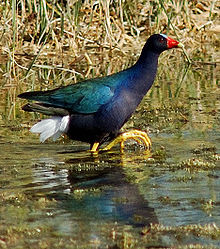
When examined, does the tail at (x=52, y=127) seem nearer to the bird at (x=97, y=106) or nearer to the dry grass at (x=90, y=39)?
the bird at (x=97, y=106)

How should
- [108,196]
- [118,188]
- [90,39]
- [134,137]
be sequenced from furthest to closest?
[90,39] → [134,137] → [118,188] → [108,196]

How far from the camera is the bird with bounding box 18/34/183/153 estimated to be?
6.81m

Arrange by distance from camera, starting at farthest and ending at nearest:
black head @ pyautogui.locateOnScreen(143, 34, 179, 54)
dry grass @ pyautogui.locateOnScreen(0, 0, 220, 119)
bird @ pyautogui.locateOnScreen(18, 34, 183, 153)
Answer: dry grass @ pyautogui.locateOnScreen(0, 0, 220, 119) < black head @ pyautogui.locateOnScreen(143, 34, 179, 54) < bird @ pyautogui.locateOnScreen(18, 34, 183, 153)

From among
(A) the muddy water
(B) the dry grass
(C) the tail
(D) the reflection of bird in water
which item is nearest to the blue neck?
(A) the muddy water

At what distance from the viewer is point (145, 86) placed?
6.91m

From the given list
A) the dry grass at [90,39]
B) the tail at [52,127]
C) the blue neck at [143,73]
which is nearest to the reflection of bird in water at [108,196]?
the tail at [52,127]

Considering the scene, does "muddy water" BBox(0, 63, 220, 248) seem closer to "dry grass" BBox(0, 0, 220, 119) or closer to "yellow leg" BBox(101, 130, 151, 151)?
"yellow leg" BBox(101, 130, 151, 151)

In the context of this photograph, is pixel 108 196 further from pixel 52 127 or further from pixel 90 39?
pixel 90 39

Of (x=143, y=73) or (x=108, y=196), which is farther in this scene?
(x=143, y=73)

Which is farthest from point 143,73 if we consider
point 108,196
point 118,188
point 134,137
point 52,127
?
point 108,196

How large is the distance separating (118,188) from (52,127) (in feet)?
5.08

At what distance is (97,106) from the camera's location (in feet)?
22.6

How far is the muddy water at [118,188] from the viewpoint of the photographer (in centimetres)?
439

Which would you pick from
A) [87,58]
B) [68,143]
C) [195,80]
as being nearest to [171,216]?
[68,143]
